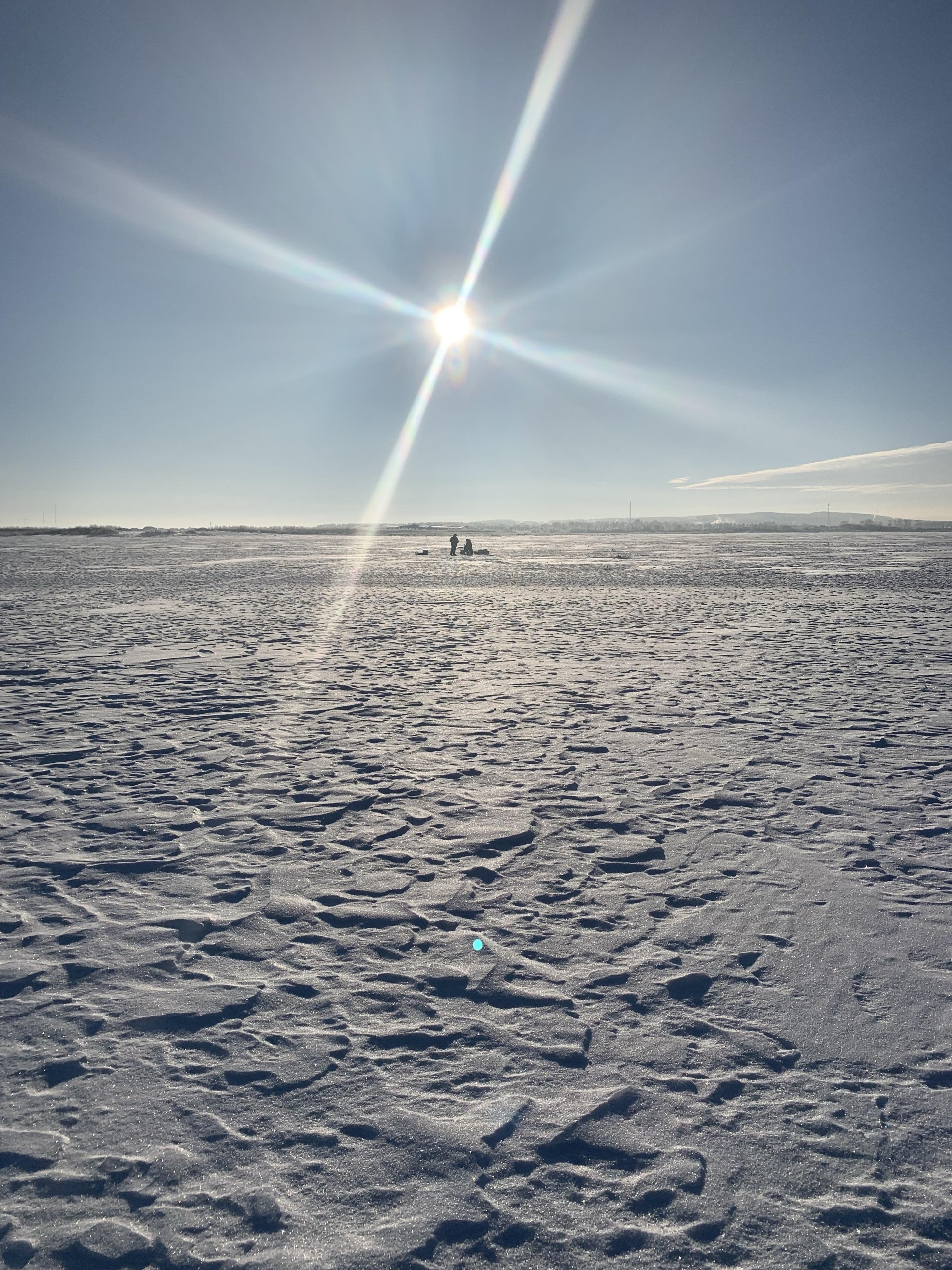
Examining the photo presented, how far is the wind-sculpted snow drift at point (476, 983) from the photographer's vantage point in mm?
2344

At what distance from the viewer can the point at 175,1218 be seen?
2.31 meters

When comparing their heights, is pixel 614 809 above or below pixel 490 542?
below

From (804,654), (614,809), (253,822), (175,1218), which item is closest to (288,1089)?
(175,1218)

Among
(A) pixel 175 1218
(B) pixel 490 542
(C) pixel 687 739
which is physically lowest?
A: (A) pixel 175 1218

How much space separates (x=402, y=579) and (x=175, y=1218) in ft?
95.4

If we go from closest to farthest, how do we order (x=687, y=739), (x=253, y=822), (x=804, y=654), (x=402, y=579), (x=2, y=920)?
(x=2, y=920) < (x=253, y=822) < (x=687, y=739) < (x=804, y=654) < (x=402, y=579)

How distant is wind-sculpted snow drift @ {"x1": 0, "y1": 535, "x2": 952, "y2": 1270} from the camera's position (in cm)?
234

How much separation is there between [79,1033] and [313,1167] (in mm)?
1380

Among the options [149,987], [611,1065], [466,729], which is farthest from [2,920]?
[466,729]

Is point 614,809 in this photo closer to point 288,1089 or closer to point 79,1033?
point 288,1089

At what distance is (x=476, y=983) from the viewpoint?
3.51m

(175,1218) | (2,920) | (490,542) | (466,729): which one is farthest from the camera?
(490,542)

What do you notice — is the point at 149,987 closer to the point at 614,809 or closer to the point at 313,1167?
the point at 313,1167

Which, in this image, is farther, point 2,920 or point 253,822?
point 253,822
